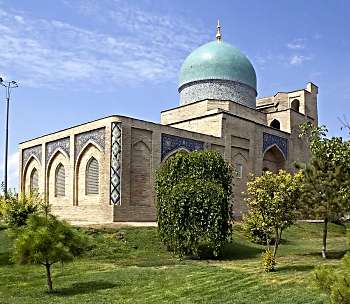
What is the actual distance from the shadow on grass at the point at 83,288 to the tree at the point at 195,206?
4871 millimetres

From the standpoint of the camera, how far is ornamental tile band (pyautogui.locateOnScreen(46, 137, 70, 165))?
26756 millimetres

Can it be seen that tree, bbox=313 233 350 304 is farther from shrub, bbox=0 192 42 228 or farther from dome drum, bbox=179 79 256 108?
dome drum, bbox=179 79 256 108

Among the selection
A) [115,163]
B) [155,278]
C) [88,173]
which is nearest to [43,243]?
[155,278]

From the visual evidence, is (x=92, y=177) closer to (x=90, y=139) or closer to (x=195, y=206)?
(x=90, y=139)

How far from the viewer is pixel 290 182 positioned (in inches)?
524

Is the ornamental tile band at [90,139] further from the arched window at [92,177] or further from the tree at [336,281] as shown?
the tree at [336,281]

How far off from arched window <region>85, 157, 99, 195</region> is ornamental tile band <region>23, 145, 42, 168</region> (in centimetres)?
598

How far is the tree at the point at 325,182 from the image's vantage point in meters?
13.4

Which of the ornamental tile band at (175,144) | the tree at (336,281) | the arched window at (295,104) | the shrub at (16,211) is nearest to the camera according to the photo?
the tree at (336,281)

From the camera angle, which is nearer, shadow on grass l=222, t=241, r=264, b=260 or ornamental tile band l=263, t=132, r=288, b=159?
shadow on grass l=222, t=241, r=264, b=260

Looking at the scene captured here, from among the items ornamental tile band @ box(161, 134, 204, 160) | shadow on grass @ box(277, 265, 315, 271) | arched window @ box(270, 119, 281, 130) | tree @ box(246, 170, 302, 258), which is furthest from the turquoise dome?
shadow on grass @ box(277, 265, 315, 271)

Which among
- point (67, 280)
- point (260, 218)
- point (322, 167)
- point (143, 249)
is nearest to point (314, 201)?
point (322, 167)

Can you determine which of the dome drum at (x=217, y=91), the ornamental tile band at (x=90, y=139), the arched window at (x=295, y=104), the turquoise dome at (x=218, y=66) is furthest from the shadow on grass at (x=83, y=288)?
the arched window at (x=295, y=104)

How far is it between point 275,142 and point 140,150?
12.1m
